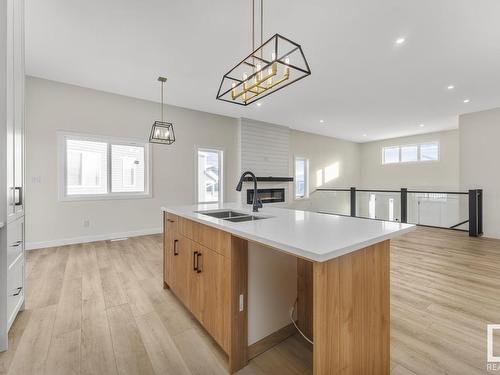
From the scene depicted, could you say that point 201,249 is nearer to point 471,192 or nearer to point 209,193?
point 209,193

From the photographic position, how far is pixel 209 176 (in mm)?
5922

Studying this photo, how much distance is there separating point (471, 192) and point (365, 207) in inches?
95.9

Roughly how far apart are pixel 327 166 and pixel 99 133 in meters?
7.09

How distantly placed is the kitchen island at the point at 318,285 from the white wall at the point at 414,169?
792cm

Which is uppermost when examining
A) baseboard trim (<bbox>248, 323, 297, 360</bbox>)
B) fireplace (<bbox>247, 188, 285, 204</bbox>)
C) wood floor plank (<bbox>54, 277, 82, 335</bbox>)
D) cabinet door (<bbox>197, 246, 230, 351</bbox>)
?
fireplace (<bbox>247, 188, 285, 204</bbox>)

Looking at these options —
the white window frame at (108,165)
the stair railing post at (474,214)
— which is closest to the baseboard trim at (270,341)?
the white window frame at (108,165)

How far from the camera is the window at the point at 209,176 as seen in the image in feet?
18.9

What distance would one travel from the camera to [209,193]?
593 cm

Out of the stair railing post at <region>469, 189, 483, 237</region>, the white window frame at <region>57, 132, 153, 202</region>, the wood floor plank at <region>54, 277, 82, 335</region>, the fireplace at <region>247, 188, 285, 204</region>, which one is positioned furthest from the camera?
the fireplace at <region>247, 188, 285, 204</region>

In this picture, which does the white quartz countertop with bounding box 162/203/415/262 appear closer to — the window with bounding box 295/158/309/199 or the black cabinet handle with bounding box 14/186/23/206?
the black cabinet handle with bounding box 14/186/23/206

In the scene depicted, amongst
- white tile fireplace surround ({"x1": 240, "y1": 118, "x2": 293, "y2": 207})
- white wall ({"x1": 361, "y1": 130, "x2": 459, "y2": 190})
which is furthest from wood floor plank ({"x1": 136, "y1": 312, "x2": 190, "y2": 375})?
white wall ({"x1": 361, "y1": 130, "x2": 459, "y2": 190})

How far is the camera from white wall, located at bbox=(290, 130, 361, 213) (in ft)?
25.3

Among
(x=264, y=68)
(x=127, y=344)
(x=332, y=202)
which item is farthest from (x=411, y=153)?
(x=127, y=344)

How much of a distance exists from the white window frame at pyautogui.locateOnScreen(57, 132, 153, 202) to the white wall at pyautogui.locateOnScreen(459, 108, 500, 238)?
23.3 feet
